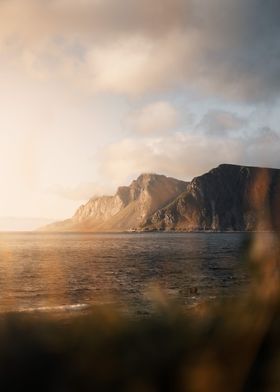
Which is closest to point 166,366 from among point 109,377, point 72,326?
point 109,377

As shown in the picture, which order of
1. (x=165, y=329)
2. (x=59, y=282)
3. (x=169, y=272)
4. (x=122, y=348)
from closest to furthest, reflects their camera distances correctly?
(x=122, y=348) → (x=165, y=329) → (x=59, y=282) → (x=169, y=272)

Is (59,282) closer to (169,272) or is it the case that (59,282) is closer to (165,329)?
(169,272)

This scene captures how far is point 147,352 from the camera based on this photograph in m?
17.4

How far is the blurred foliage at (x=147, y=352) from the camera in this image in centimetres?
1435

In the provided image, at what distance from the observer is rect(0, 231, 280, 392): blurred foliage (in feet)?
47.1

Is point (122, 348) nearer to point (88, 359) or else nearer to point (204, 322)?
point (88, 359)

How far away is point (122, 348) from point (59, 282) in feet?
105

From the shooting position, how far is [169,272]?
58.5 metres

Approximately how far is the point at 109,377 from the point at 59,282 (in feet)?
115

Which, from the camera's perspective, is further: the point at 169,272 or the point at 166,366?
the point at 169,272

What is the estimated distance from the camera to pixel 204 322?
2202cm

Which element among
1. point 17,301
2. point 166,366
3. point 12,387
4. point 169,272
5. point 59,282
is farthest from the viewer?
point 169,272

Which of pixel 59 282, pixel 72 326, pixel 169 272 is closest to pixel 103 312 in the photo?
pixel 72 326

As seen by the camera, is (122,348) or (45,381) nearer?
(45,381)
